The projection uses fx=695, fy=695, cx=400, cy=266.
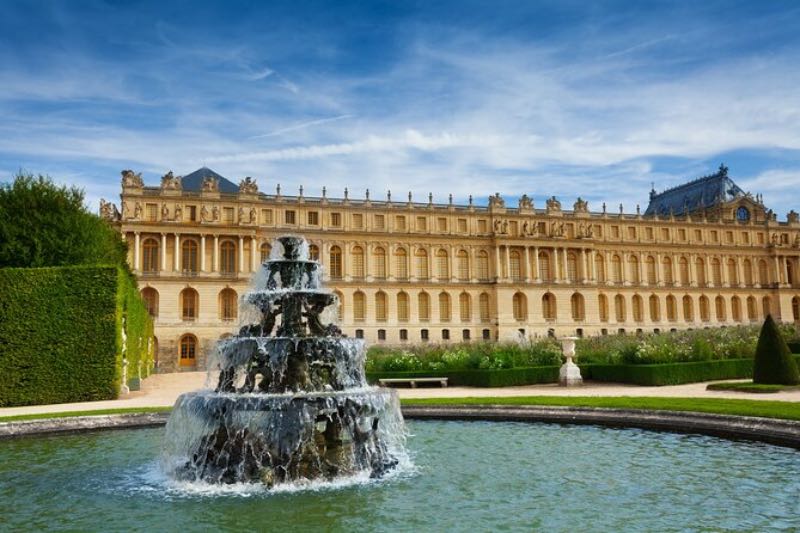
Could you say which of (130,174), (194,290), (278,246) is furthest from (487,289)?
(278,246)

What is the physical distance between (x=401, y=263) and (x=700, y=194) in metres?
35.7

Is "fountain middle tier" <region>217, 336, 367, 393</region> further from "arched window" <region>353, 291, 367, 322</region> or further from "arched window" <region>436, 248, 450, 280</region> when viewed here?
"arched window" <region>436, 248, 450, 280</region>

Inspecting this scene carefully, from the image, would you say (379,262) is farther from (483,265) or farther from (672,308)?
(672,308)

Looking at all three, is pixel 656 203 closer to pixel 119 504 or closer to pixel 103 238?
pixel 103 238

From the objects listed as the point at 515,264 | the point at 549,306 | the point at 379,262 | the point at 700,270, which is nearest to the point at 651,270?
the point at 700,270

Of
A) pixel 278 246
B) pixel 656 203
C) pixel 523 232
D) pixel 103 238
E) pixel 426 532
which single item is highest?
pixel 656 203

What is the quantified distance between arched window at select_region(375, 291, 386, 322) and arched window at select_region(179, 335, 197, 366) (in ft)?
47.1

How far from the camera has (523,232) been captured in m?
60.3

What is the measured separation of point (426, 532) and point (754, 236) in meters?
71.5

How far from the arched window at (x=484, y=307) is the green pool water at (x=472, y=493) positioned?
46.7m

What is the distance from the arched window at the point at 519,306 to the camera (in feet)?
194

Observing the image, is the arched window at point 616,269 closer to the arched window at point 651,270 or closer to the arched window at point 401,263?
the arched window at point 651,270

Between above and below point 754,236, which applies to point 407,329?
below

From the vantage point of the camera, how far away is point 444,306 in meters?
58.0
